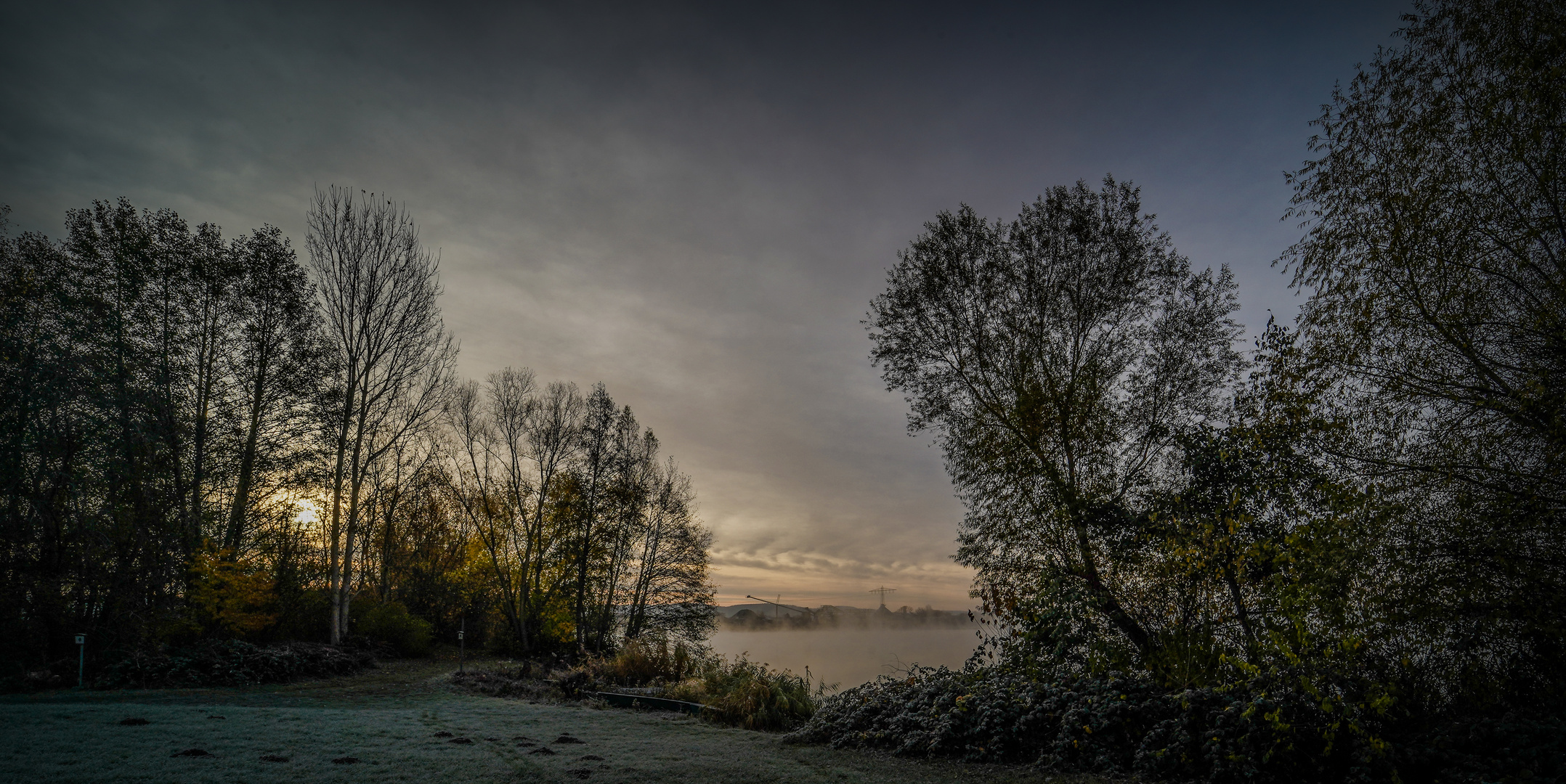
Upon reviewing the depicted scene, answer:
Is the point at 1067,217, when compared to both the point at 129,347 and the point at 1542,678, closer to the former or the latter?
the point at 1542,678

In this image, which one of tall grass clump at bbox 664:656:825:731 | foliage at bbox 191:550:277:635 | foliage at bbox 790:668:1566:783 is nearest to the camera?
foliage at bbox 790:668:1566:783

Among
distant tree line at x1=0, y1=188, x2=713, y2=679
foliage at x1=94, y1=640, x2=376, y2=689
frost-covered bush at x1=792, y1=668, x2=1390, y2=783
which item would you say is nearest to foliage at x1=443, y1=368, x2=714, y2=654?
distant tree line at x1=0, y1=188, x2=713, y2=679

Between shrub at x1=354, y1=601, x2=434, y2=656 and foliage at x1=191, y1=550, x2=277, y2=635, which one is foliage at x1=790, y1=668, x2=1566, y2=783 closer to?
foliage at x1=191, y1=550, x2=277, y2=635

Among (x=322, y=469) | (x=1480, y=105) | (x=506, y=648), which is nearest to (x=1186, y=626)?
(x=1480, y=105)

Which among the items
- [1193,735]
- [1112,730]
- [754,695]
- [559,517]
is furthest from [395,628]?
[1193,735]

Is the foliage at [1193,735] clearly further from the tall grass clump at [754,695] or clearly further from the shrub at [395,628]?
the shrub at [395,628]

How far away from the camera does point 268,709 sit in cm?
732

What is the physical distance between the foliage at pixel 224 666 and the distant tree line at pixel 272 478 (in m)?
A: 0.80

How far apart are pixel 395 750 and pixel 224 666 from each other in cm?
975

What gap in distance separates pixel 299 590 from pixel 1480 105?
23711 millimetres

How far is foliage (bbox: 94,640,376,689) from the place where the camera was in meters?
10.6

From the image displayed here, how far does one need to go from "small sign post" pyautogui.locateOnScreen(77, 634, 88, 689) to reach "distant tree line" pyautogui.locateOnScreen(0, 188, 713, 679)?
0.21 m

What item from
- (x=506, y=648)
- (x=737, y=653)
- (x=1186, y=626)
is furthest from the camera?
(x=506, y=648)

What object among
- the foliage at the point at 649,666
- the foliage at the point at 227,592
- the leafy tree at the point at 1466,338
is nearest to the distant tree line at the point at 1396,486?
the leafy tree at the point at 1466,338
